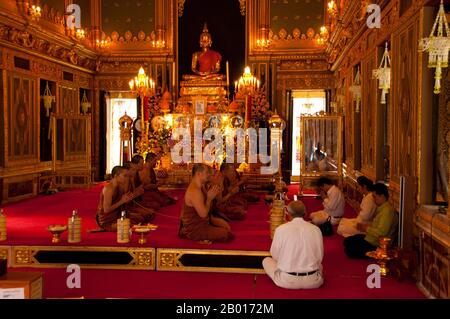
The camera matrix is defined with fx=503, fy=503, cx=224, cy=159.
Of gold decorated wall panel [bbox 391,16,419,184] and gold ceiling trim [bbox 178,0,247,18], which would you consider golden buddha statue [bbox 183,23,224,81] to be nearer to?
gold ceiling trim [bbox 178,0,247,18]

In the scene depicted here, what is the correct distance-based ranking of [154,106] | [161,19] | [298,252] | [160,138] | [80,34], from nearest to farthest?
[298,252] < [160,138] < [80,34] < [154,106] < [161,19]

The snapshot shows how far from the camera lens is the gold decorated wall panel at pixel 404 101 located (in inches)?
195

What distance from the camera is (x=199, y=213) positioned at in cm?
562

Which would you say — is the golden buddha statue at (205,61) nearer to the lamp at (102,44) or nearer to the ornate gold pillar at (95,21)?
the lamp at (102,44)

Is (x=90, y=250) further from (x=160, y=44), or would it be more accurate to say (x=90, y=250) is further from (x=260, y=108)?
(x=160, y=44)

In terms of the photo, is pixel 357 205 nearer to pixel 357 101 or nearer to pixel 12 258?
pixel 357 101

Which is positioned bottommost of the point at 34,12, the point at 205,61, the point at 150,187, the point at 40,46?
the point at 150,187

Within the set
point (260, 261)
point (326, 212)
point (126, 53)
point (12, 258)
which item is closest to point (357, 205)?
point (326, 212)

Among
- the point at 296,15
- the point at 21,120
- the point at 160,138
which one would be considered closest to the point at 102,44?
the point at 160,138

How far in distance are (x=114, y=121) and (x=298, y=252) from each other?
37.6 feet

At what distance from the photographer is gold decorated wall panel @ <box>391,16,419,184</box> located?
16.3 ft

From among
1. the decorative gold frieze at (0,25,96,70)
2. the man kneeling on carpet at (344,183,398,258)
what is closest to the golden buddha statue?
the decorative gold frieze at (0,25,96,70)

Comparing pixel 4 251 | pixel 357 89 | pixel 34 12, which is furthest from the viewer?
pixel 34 12

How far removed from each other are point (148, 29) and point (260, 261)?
11011 millimetres
